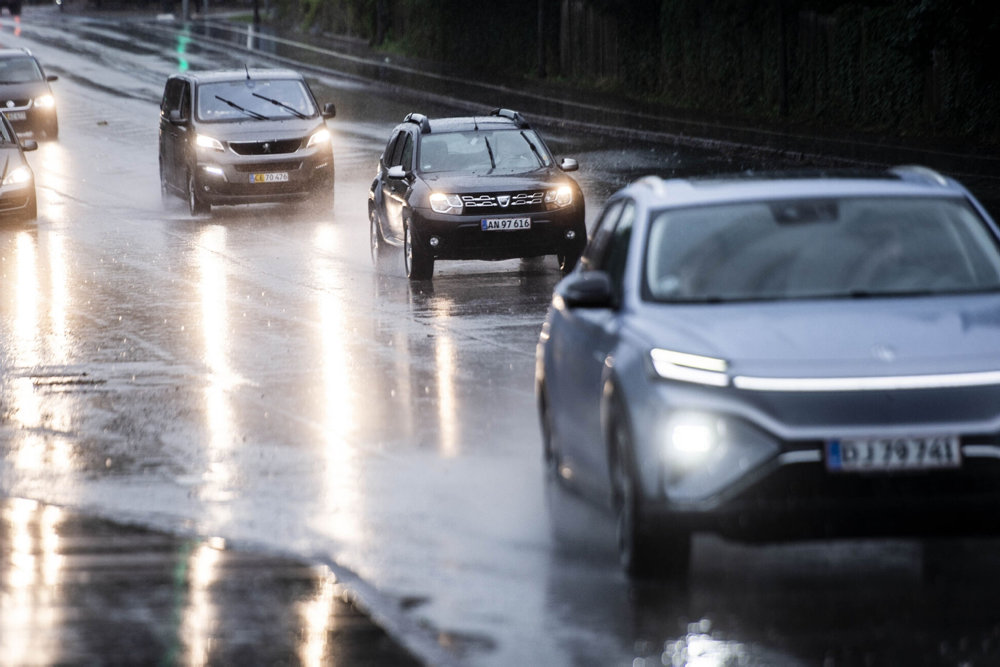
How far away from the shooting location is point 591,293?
858 centimetres

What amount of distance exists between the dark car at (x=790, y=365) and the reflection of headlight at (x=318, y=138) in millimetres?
19576

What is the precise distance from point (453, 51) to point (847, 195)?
157 feet

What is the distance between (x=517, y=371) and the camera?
46.5 feet

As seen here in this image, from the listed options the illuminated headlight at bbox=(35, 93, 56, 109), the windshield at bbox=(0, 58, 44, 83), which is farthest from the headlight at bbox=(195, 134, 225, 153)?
the windshield at bbox=(0, 58, 44, 83)

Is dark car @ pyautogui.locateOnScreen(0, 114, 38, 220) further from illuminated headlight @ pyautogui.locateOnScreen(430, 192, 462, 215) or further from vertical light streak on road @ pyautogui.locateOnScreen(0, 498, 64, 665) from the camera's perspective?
vertical light streak on road @ pyautogui.locateOnScreen(0, 498, 64, 665)

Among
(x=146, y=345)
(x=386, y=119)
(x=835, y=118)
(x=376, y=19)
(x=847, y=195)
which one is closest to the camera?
(x=847, y=195)

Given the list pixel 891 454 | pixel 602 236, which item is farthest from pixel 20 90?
pixel 891 454

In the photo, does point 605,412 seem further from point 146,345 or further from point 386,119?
point 386,119

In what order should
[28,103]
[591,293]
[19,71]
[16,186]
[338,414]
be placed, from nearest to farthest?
[591,293] < [338,414] < [16,186] < [28,103] < [19,71]

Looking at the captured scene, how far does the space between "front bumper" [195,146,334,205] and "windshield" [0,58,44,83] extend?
15.7 metres

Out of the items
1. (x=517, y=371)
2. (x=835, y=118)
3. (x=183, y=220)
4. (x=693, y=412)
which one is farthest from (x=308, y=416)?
(x=835, y=118)

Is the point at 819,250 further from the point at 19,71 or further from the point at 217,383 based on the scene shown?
the point at 19,71

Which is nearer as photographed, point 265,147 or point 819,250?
point 819,250

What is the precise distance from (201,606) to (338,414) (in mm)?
4821
